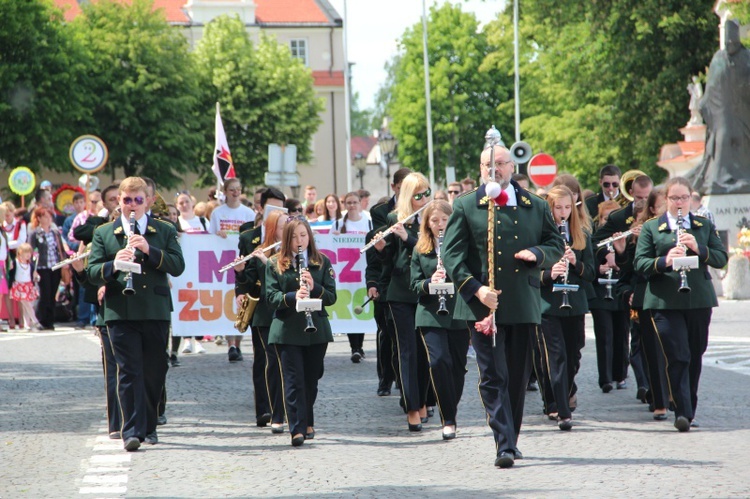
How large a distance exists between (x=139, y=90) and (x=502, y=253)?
59.1m

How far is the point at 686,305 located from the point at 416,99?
→ 70461 mm

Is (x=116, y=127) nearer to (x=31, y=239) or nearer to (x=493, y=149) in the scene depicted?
(x=31, y=239)

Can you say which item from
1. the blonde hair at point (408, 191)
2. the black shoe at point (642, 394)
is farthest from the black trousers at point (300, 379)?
the black shoe at point (642, 394)

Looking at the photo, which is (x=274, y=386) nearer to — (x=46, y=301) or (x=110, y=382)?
(x=110, y=382)

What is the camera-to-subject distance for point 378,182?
126 metres

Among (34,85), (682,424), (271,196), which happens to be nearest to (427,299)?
(682,424)

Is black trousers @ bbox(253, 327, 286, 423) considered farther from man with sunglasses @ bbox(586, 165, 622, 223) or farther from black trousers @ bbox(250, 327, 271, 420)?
man with sunglasses @ bbox(586, 165, 622, 223)

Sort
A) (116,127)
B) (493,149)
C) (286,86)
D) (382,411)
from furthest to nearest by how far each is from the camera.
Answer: (286,86)
(116,127)
(382,411)
(493,149)

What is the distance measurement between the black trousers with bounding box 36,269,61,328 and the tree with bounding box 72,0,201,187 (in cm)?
4170

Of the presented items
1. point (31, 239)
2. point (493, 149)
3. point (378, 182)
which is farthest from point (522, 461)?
point (378, 182)

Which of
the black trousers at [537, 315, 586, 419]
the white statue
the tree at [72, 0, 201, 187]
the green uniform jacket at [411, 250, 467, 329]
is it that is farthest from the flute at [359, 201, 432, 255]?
the tree at [72, 0, 201, 187]

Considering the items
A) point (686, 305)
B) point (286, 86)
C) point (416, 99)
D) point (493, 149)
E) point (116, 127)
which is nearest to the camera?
point (493, 149)

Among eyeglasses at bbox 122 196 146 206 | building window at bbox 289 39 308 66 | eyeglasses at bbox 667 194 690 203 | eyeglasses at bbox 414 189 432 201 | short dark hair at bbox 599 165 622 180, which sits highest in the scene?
building window at bbox 289 39 308 66

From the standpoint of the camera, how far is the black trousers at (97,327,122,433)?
10891 mm
